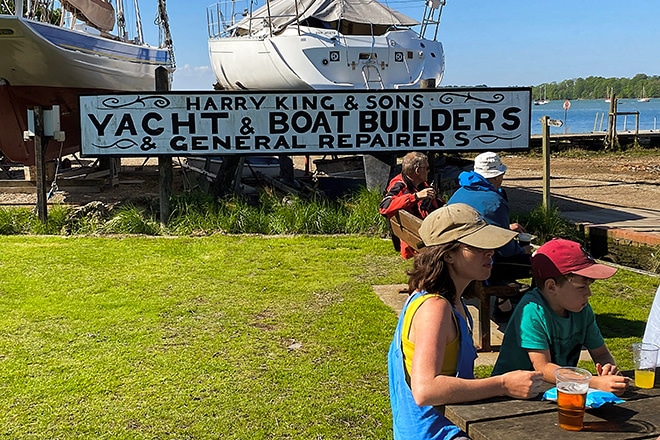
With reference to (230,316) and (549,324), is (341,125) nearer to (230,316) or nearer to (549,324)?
(230,316)

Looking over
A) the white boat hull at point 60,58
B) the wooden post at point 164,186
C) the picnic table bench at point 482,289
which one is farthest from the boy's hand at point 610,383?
the white boat hull at point 60,58

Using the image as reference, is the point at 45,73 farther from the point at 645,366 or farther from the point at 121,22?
the point at 645,366

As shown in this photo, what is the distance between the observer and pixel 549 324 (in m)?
3.04

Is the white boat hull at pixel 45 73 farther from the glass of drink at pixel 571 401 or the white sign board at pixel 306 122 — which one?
the glass of drink at pixel 571 401

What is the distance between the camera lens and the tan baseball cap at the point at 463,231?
2.68 metres

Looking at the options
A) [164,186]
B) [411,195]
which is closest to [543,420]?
[411,195]

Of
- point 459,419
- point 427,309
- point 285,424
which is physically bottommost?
point 285,424

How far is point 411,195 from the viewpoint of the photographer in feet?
20.9

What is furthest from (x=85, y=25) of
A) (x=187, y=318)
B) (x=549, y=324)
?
(x=549, y=324)

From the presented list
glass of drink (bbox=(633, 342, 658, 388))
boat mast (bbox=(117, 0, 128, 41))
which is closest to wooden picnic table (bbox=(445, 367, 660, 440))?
glass of drink (bbox=(633, 342, 658, 388))

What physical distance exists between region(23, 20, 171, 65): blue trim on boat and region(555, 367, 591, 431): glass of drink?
45.1 feet

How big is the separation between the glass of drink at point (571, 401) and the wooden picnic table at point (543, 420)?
0.02 metres

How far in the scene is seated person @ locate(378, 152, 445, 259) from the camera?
20.8ft

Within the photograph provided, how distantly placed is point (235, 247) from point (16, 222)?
346 cm
